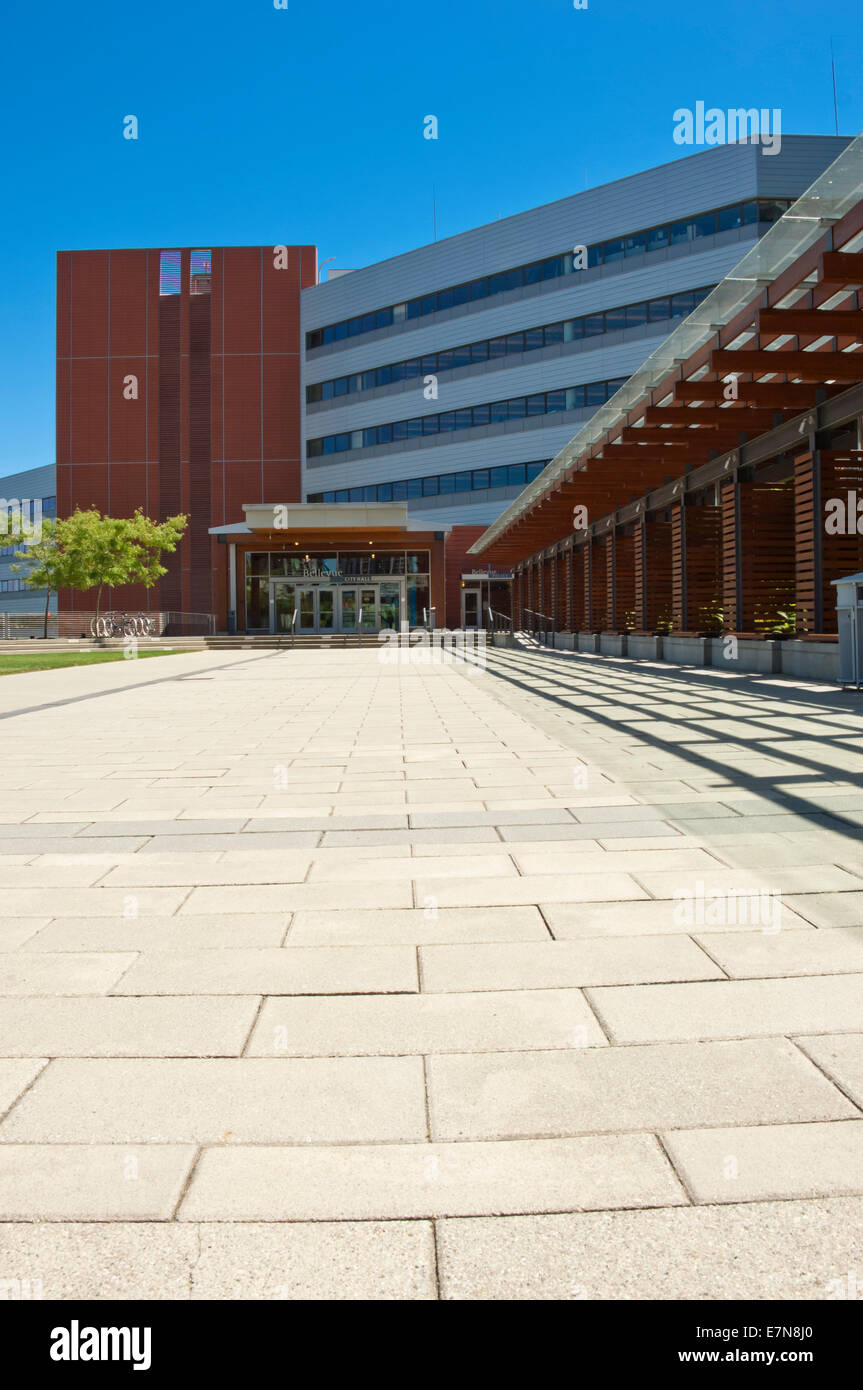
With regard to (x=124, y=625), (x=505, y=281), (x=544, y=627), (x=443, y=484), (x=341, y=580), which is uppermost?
(x=505, y=281)

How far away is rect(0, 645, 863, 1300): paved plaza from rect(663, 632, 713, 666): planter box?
1303cm

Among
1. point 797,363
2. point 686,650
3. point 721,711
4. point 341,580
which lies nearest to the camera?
point 721,711

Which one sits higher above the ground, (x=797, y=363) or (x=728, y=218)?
(x=728, y=218)

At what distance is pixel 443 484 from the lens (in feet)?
178

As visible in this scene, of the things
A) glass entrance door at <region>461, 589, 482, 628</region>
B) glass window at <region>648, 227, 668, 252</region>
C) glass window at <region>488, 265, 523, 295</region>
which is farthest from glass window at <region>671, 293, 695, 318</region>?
glass entrance door at <region>461, 589, 482, 628</region>

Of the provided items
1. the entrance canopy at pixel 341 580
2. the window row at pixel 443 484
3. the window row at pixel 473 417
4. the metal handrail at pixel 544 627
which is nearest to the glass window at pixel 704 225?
the window row at pixel 473 417

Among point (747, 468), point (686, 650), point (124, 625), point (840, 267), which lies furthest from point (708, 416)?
point (124, 625)

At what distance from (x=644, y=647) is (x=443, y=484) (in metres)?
32.1

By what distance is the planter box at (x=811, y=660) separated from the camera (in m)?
14.3

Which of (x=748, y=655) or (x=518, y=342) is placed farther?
(x=518, y=342)

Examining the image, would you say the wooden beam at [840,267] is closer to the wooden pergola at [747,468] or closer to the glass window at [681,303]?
the wooden pergola at [747,468]

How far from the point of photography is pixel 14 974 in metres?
3.51

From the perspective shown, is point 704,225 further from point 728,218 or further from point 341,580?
point 341,580

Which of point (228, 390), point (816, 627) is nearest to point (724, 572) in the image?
point (816, 627)
